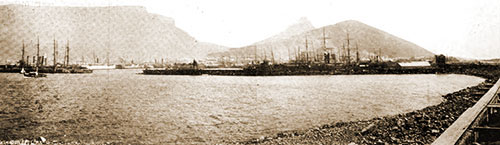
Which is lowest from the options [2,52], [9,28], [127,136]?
[127,136]

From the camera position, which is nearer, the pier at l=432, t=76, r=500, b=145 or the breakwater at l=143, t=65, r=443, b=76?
the pier at l=432, t=76, r=500, b=145

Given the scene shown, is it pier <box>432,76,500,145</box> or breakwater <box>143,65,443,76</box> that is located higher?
breakwater <box>143,65,443,76</box>

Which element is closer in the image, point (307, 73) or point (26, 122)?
point (26, 122)

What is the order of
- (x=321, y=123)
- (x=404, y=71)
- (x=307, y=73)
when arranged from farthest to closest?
(x=307, y=73)
(x=404, y=71)
(x=321, y=123)

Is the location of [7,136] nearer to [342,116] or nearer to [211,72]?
[342,116]

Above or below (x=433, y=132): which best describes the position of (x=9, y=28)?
above

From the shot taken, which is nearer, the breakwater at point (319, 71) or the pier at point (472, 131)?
the pier at point (472, 131)

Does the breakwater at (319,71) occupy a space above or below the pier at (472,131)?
above

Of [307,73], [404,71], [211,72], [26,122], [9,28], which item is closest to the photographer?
[26,122]

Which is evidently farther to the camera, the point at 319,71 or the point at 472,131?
the point at 319,71

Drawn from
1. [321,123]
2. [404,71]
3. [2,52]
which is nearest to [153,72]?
[404,71]

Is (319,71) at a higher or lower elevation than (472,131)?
higher
